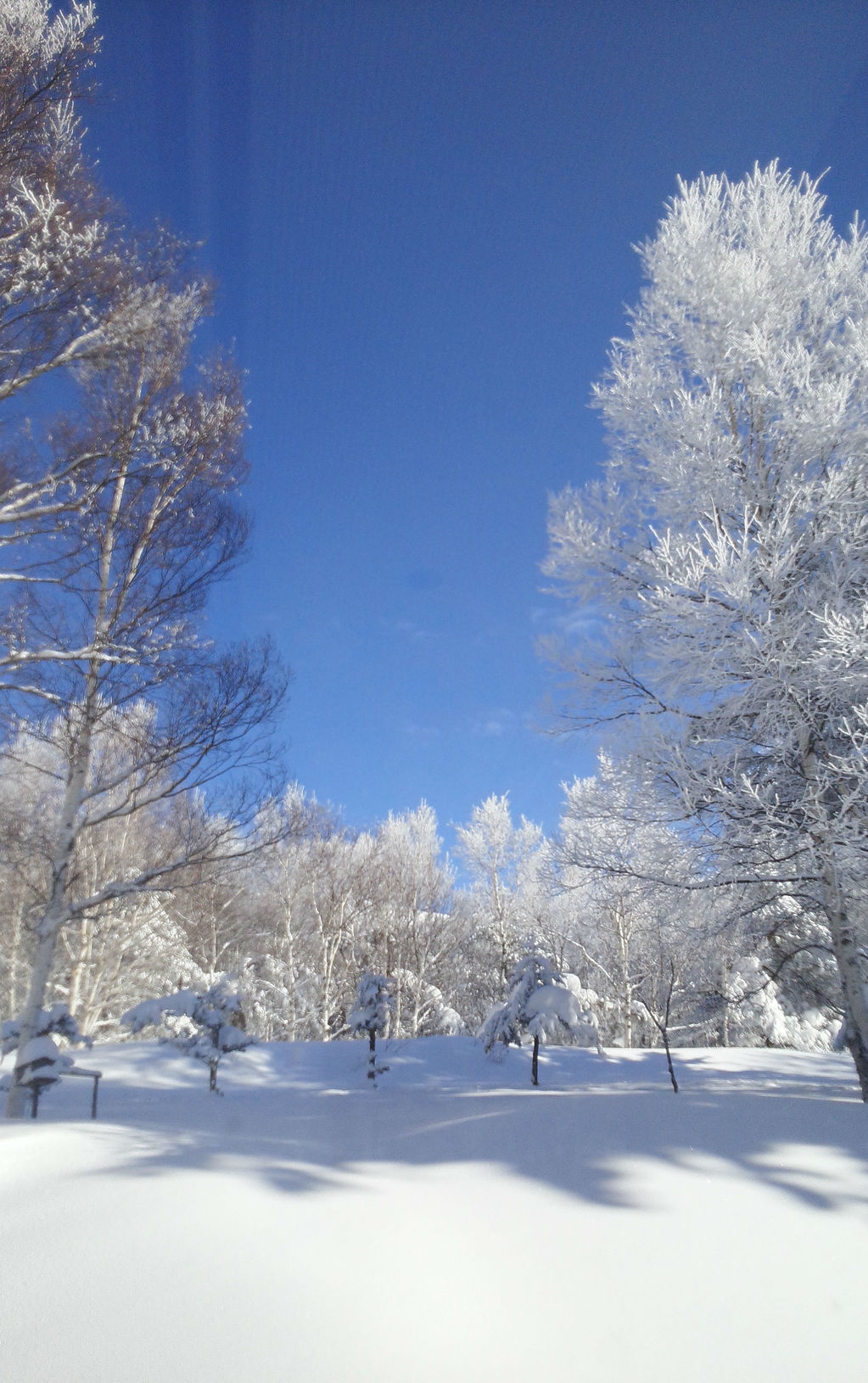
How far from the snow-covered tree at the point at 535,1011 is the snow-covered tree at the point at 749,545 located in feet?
19.3

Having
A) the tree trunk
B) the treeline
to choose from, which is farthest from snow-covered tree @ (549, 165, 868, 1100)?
the treeline

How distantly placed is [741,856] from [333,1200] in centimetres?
491

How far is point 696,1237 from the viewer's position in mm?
2438

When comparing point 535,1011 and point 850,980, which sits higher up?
point 850,980

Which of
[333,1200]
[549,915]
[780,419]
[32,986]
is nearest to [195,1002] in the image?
[32,986]

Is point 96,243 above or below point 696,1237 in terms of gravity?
above

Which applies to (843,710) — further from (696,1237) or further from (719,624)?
(696,1237)

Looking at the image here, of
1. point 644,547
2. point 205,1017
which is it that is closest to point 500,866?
point 205,1017

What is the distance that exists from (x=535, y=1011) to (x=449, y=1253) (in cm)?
1108

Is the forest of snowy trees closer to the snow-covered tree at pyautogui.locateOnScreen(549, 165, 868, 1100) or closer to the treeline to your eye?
the snow-covered tree at pyautogui.locateOnScreen(549, 165, 868, 1100)

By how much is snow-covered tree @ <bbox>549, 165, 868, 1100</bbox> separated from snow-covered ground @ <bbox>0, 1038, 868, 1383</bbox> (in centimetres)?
277

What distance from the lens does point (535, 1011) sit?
12625 millimetres

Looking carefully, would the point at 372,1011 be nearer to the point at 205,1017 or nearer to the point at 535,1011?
the point at 535,1011

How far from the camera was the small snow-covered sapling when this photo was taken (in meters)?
13.4
